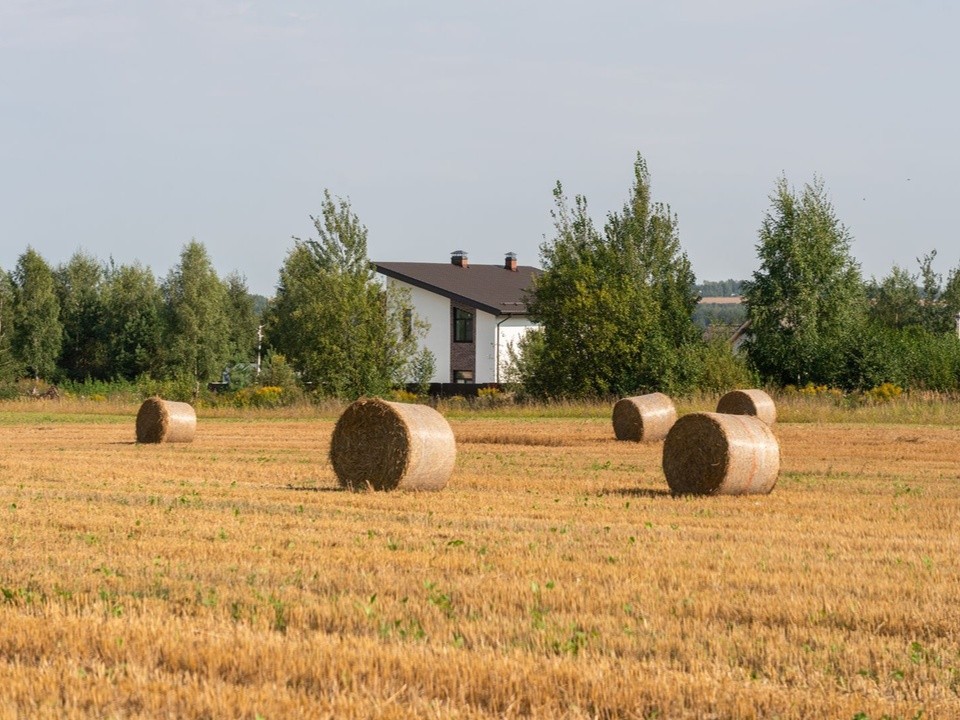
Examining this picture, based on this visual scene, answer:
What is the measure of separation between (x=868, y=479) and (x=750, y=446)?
11.5ft

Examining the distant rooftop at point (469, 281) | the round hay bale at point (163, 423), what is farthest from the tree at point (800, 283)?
the round hay bale at point (163, 423)

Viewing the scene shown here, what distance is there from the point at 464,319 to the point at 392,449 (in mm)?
52638

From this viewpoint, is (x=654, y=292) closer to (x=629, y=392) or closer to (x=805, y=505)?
(x=629, y=392)

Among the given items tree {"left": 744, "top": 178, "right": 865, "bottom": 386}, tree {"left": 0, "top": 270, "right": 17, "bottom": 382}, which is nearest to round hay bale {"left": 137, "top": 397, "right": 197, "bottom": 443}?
tree {"left": 744, "top": 178, "right": 865, "bottom": 386}

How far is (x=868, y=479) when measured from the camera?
20.6 meters

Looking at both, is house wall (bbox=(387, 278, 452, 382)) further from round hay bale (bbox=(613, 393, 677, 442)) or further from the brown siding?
round hay bale (bbox=(613, 393, 677, 442))

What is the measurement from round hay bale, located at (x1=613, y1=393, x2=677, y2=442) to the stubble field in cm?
1292

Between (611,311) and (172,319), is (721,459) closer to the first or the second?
(611,311)

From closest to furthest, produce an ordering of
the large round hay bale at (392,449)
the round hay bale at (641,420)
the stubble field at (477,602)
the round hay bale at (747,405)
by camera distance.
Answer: the stubble field at (477,602)
the large round hay bale at (392,449)
the round hay bale at (641,420)
the round hay bale at (747,405)

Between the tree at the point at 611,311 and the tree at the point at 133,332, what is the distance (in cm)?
3605

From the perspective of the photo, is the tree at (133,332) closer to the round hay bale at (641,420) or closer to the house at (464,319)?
the house at (464,319)

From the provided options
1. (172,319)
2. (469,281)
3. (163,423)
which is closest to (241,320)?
(172,319)

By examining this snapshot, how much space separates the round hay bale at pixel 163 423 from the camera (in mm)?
32094

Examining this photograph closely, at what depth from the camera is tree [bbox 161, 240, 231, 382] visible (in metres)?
84.4
